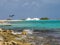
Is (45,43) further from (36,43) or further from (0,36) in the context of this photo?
(0,36)

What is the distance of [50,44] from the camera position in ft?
51.3

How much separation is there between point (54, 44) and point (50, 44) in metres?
0.27

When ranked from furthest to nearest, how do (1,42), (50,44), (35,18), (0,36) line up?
(35,18) → (50,44) → (0,36) → (1,42)

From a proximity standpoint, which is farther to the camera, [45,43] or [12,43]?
[45,43]

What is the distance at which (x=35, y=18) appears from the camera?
103 meters

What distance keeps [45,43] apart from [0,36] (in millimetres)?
3850

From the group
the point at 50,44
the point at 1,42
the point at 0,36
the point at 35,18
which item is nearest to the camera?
the point at 1,42

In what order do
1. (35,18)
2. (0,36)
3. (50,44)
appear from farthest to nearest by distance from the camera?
(35,18)
(50,44)
(0,36)

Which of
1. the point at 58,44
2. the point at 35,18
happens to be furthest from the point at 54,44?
the point at 35,18

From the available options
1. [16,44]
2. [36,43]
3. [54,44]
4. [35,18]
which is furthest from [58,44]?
[35,18]

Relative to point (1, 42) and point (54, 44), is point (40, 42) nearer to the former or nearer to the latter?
point (54, 44)

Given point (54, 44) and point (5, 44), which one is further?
point (54, 44)

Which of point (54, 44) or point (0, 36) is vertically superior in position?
point (0, 36)

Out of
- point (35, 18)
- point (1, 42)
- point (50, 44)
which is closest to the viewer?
point (1, 42)
